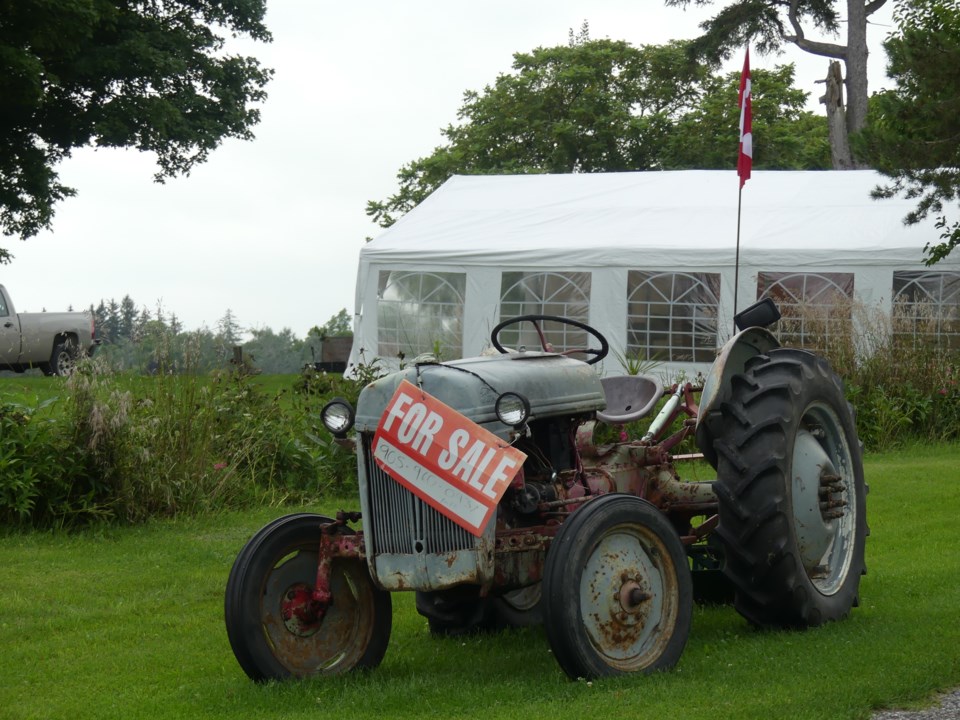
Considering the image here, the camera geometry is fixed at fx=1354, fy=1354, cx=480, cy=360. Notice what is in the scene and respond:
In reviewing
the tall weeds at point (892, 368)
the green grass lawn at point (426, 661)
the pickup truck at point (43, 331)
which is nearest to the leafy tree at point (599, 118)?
the pickup truck at point (43, 331)

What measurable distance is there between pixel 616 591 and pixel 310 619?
1216 millimetres

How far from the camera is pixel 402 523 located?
5.03m

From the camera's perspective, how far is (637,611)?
16.7 feet

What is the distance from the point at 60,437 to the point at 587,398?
16.3 ft

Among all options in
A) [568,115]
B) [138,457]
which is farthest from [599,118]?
[138,457]

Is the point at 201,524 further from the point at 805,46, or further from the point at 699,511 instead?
the point at 805,46

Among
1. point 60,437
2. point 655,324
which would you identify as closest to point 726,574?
point 60,437

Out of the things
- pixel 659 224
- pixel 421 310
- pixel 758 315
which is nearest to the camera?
pixel 758 315

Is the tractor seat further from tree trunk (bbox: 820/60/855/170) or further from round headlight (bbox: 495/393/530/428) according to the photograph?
tree trunk (bbox: 820/60/855/170)

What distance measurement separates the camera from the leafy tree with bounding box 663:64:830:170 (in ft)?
134

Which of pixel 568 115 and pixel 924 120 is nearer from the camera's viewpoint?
pixel 924 120

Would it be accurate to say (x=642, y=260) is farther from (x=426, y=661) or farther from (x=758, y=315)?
(x=426, y=661)

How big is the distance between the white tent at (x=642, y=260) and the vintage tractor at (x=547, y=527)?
1070 centimetres

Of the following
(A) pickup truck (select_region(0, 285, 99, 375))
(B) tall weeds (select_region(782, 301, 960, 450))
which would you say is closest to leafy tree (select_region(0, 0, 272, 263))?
(A) pickup truck (select_region(0, 285, 99, 375))
